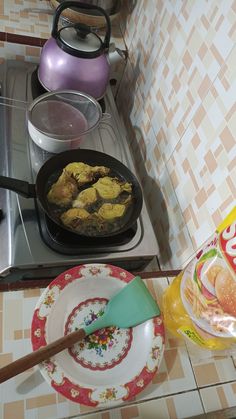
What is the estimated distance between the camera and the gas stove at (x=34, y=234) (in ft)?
2.49

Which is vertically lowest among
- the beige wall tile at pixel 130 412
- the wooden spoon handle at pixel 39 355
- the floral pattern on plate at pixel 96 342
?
the beige wall tile at pixel 130 412

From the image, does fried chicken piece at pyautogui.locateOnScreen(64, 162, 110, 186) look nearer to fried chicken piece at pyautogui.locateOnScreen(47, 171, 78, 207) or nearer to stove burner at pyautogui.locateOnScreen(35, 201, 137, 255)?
fried chicken piece at pyautogui.locateOnScreen(47, 171, 78, 207)

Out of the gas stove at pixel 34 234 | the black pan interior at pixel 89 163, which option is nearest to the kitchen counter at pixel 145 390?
the gas stove at pixel 34 234

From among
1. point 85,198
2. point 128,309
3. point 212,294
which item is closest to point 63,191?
point 85,198

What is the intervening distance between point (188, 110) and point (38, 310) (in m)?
0.58

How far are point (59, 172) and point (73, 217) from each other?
0.48 feet

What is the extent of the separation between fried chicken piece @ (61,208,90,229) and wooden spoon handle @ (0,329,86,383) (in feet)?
0.84

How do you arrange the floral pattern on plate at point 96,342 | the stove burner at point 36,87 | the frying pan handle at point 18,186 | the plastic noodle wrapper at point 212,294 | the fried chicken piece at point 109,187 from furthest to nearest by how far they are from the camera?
the stove burner at point 36,87
the fried chicken piece at point 109,187
the frying pan handle at point 18,186
the floral pattern on plate at point 96,342
the plastic noodle wrapper at point 212,294

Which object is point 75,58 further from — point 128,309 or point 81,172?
point 128,309

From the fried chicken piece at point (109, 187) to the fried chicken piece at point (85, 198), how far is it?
2 centimetres

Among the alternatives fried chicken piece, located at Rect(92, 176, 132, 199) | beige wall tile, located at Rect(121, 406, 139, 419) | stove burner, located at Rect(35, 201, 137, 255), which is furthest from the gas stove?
beige wall tile, located at Rect(121, 406, 139, 419)

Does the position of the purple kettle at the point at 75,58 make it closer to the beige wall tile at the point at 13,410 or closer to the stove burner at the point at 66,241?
the stove burner at the point at 66,241

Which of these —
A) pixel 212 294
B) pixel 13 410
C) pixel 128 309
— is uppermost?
pixel 212 294

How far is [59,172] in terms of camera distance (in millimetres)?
834
